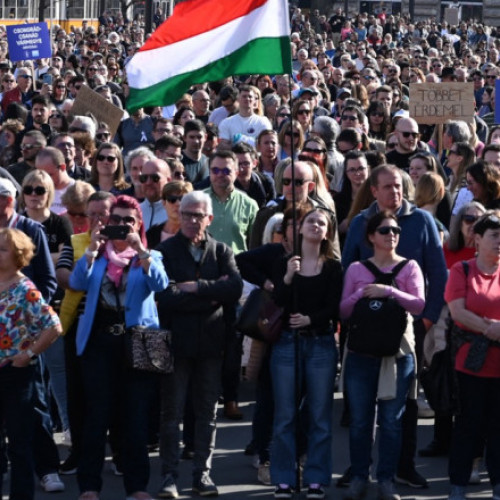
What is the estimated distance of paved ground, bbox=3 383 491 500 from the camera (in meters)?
8.79

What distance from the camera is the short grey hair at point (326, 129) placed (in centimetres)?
1362

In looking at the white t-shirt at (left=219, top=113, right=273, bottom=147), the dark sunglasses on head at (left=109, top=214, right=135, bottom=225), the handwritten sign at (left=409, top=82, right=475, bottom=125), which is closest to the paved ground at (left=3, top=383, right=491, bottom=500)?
the dark sunglasses on head at (left=109, top=214, right=135, bottom=225)

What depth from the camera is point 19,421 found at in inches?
314

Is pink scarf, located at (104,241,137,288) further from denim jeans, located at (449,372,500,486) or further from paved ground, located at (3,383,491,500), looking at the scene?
denim jeans, located at (449,372,500,486)

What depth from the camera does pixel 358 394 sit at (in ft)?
28.1

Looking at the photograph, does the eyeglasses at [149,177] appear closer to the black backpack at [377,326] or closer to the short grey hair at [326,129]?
the black backpack at [377,326]

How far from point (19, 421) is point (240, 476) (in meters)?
1.72

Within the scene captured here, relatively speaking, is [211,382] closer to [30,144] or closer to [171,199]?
[171,199]

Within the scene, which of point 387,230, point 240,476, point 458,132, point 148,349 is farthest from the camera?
point 458,132

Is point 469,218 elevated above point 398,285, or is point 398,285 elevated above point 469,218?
point 469,218

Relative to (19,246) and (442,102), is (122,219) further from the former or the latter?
(442,102)

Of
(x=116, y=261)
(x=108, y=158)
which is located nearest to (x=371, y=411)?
(x=116, y=261)

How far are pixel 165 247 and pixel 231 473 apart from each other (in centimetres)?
150

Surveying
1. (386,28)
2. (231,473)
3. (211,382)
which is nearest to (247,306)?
(211,382)
